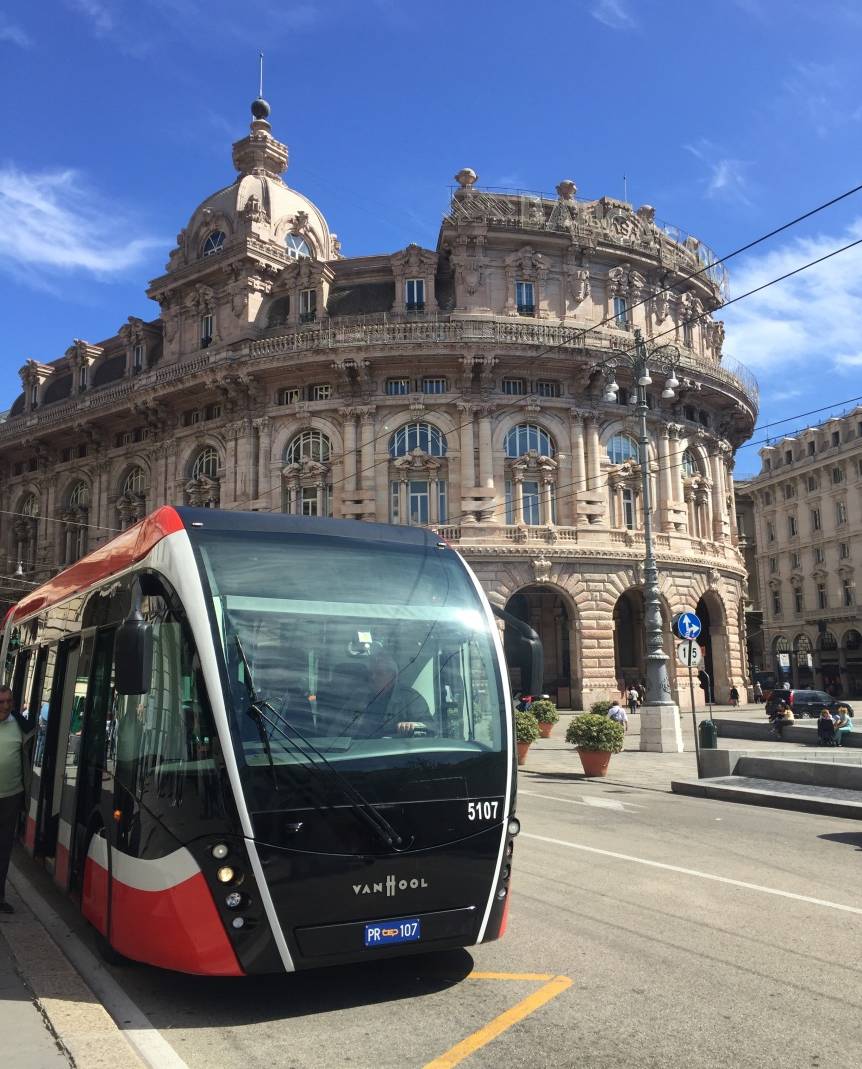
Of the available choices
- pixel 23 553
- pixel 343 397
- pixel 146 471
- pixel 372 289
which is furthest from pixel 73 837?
pixel 23 553

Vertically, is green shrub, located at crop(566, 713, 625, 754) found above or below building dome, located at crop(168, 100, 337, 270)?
below

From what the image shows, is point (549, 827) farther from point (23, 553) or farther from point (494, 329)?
point (23, 553)

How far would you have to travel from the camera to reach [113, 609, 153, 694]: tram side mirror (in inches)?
199

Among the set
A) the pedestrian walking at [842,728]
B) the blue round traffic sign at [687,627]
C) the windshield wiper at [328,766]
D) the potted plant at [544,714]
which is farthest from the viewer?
the potted plant at [544,714]

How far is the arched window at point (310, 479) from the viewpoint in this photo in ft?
122

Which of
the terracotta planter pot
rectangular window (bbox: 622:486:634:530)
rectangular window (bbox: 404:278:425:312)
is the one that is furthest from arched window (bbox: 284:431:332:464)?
the terracotta planter pot

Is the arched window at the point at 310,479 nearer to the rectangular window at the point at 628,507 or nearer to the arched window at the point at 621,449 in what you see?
the arched window at the point at 621,449

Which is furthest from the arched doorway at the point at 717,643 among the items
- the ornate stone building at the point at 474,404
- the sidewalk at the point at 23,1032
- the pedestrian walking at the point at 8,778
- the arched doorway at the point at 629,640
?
the sidewalk at the point at 23,1032

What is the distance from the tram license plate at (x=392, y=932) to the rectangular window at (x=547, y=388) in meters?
33.9

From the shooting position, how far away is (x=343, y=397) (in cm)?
3738

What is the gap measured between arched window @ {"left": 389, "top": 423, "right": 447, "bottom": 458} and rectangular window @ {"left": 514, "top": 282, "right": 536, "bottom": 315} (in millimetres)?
6445

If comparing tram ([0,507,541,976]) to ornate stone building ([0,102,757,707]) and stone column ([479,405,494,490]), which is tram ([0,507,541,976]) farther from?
stone column ([479,405,494,490])

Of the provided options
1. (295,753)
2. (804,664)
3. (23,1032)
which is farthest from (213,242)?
(804,664)

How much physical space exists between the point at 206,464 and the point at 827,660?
42989mm
